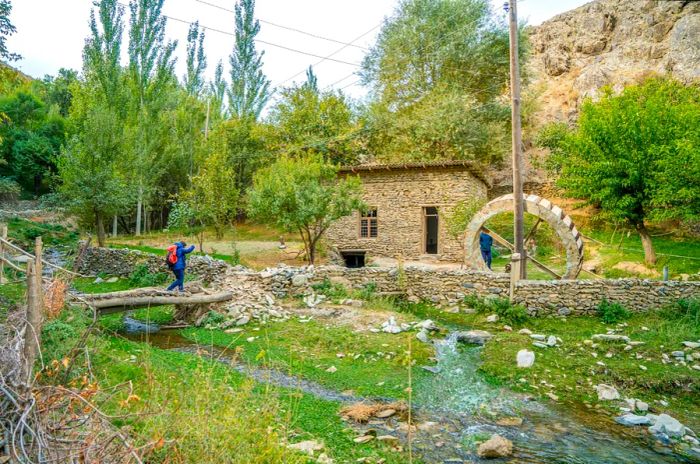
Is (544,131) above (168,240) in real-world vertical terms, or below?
above

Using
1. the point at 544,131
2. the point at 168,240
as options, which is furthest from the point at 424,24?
the point at 168,240

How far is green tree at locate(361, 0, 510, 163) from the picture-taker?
2489cm

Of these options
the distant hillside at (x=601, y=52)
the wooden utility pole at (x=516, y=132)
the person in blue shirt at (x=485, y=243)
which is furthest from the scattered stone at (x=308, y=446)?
the distant hillside at (x=601, y=52)

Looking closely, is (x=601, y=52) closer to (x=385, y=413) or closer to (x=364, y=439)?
(x=385, y=413)

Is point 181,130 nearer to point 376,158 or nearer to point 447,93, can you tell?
point 376,158

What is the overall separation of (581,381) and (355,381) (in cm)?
376

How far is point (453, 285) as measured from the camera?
13078 mm

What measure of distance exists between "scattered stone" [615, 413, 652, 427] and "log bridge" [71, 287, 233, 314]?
8819 mm

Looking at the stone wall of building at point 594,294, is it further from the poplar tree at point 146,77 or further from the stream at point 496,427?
the poplar tree at point 146,77

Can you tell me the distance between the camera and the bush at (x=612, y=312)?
10602 mm

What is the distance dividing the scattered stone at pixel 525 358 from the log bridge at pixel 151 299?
7.18 metres

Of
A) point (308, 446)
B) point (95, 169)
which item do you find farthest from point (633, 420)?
point (95, 169)

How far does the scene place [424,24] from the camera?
27.6m

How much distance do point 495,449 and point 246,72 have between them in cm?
3044
